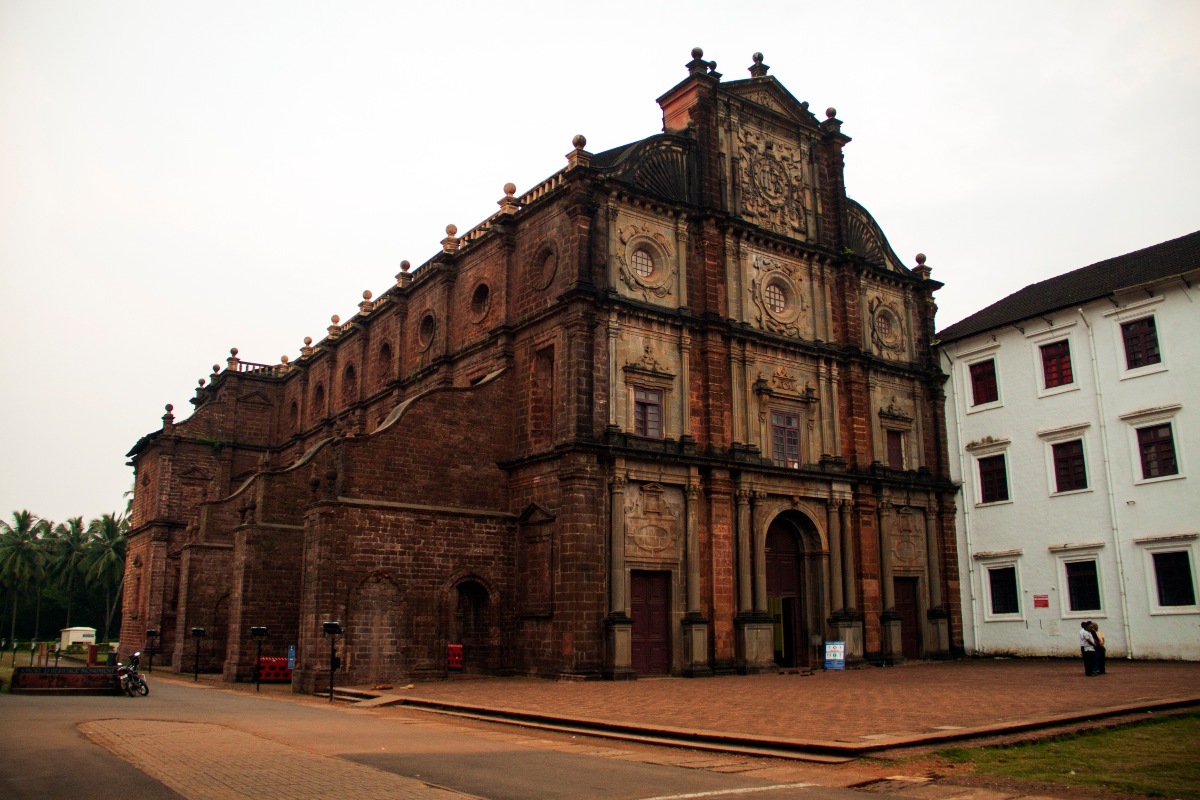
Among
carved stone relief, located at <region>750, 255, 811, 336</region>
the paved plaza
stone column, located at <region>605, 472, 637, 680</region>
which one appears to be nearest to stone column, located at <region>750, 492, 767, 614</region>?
the paved plaza

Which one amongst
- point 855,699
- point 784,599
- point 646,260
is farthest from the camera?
point 784,599

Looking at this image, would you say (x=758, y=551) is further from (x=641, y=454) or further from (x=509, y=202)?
(x=509, y=202)

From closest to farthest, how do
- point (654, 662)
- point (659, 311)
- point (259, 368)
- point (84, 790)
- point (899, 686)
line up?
point (84, 790)
point (899, 686)
point (654, 662)
point (659, 311)
point (259, 368)

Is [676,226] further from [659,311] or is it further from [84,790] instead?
[84,790]

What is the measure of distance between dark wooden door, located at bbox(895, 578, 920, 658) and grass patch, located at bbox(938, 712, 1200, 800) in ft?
61.9

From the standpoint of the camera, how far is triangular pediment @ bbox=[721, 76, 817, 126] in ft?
104

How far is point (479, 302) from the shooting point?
31.1 m

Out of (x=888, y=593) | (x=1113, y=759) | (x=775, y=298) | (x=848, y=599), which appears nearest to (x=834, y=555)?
(x=848, y=599)

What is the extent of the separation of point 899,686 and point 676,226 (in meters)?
14.4

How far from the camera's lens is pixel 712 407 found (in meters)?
28.0

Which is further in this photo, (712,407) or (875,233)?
(875,233)

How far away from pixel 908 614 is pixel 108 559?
2359 inches

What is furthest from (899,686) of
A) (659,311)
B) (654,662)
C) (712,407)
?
(659,311)

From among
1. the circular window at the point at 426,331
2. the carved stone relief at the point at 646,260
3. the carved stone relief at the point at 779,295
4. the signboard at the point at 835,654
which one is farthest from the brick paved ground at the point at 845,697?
the circular window at the point at 426,331
